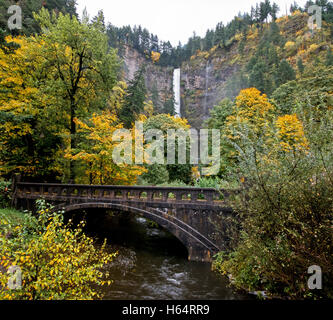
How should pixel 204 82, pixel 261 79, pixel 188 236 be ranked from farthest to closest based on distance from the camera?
pixel 204 82 < pixel 261 79 < pixel 188 236

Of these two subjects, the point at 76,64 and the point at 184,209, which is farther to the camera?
the point at 76,64

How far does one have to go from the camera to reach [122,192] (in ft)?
40.8

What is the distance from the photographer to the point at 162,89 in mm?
82750

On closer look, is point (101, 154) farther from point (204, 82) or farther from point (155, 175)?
point (204, 82)

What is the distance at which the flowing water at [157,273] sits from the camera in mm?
7977

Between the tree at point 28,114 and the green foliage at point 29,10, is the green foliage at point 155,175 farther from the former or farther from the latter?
the green foliage at point 29,10

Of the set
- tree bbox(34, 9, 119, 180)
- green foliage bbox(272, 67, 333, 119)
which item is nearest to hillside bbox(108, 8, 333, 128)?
green foliage bbox(272, 67, 333, 119)

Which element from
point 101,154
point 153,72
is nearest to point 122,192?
point 101,154

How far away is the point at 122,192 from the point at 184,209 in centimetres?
396

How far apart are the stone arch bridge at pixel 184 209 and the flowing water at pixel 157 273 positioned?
1119 millimetres

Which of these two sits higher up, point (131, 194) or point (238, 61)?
point (238, 61)

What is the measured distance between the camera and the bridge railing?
10773 millimetres

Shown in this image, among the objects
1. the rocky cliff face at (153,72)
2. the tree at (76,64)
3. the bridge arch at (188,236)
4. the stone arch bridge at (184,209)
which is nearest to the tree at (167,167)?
the tree at (76,64)

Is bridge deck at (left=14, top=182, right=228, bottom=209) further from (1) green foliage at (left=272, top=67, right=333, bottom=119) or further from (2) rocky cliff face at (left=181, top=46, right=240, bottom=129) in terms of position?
(2) rocky cliff face at (left=181, top=46, right=240, bottom=129)
